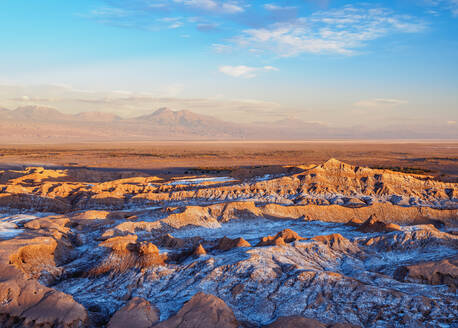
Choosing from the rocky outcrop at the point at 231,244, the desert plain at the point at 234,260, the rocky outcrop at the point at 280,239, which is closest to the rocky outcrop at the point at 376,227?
the desert plain at the point at 234,260

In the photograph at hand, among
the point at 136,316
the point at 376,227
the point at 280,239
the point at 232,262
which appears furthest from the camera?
the point at 376,227

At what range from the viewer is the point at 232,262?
14.7 m

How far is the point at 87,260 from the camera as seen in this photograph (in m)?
17.1

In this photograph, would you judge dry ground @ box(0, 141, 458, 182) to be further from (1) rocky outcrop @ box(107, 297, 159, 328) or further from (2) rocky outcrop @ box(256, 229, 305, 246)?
(1) rocky outcrop @ box(107, 297, 159, 328)

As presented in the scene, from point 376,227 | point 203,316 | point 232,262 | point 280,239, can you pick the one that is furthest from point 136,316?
point 376,227

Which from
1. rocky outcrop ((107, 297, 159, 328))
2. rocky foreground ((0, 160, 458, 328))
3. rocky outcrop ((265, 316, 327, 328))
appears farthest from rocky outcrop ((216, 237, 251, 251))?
rocky outcrop ((265, 316, 327, 328))

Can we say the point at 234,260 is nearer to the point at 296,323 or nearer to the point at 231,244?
the point at 231,244

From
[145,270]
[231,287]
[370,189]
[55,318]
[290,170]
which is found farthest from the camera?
[290,170]

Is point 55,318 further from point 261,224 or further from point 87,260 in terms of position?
point 261,224

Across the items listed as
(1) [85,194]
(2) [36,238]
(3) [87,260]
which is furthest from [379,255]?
(1) [85,194]

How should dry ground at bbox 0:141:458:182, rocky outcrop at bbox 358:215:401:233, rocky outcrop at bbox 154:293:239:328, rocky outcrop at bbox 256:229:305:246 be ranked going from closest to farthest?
1. rocky outcrop at bbox 154:293:239:328
2. rocky outcrop at bbox 256:229:305:246
3. rocky outcrop at bbox 358:215:401:233
4. dry ground at bbox 0:141:458:182

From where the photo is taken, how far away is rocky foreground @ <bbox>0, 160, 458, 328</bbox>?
37.9 feet

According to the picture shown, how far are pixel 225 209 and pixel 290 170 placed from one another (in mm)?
13121

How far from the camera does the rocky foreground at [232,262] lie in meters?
11.6
